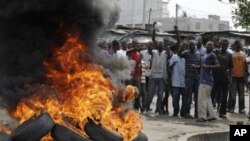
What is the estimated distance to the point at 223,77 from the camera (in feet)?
46.0

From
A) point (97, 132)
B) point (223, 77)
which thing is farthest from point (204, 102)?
point (97, 132)

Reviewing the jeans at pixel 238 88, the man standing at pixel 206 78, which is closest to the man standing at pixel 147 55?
the man standing at pixel 206 78

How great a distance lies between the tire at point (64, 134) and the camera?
7293mm

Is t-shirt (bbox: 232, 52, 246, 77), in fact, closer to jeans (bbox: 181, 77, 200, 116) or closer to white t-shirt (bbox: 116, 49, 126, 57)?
jeans (bbox: 181, 77, 200, 116)

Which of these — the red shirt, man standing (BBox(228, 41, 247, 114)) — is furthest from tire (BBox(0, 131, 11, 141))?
man standing (BBox(228, 41, 247, 114))

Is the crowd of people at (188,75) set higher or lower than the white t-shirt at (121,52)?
lower

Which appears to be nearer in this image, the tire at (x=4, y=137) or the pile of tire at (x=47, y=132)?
the tire at (x=4, y=137)

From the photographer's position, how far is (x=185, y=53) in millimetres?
13961

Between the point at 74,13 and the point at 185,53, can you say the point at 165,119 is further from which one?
the point at 74,13

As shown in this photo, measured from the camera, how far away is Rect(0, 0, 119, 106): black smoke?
26.5 ft

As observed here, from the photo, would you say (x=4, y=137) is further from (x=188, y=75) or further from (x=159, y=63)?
(x=159, y=63)

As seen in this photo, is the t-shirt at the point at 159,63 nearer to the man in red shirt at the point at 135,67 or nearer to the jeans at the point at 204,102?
the man in red shirt at the point at 135,67

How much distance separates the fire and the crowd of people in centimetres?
498

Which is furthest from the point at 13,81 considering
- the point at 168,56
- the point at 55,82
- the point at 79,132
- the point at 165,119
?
the point at 168,56
